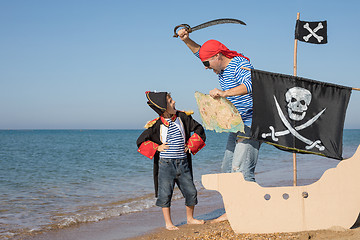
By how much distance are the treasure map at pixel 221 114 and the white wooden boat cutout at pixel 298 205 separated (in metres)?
0.54

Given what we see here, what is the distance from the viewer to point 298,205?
378 cm

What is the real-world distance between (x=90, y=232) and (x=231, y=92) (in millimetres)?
2971

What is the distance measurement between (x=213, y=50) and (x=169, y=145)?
132cm

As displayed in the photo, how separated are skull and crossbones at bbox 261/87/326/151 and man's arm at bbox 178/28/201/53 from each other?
1.23m

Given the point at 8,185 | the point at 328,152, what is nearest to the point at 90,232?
the point at 328,152

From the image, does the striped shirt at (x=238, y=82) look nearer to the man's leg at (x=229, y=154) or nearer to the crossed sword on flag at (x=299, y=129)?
the crossed sword on flag at (x=299, y=129)

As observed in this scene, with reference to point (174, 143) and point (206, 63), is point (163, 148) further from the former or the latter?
point (206, 63)

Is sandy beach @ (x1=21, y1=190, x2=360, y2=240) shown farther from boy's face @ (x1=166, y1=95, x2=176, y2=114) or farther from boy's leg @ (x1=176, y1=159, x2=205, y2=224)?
boy's face @ (x1=166, y1=95, x2=176, y2=114)

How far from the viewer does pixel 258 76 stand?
12.5 ft

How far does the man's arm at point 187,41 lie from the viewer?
4198mm

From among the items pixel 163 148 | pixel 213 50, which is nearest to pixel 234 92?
pixel 213 50

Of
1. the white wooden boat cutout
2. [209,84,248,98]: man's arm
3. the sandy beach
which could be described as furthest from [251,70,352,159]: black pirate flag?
the sandy beach

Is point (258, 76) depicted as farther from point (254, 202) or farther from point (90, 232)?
point (90, 232)

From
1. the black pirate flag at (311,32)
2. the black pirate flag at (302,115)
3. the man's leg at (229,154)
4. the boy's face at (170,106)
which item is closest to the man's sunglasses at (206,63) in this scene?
the black pirate flag at (302,115)
